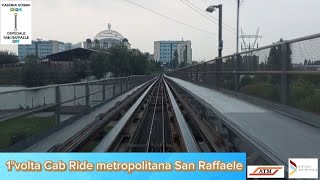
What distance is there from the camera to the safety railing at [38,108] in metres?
9.34

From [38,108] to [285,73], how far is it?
5699mm

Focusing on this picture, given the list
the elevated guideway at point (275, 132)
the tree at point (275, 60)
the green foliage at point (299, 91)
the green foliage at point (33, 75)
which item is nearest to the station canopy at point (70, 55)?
the green foliage at point (33, 75)

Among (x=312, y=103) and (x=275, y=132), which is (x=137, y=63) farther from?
(x=275, y=132)

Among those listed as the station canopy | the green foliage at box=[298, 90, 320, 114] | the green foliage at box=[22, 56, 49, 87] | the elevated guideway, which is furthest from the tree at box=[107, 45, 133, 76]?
the green foliage at box=[298, 90, 320, 114]

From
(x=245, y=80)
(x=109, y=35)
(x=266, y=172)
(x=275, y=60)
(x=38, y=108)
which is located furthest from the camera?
(x=109, y=35)

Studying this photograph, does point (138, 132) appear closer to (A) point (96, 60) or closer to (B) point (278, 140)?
(B) point (278, 140)

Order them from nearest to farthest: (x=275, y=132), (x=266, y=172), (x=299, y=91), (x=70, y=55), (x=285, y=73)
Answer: (x=266, y=172), (x=275, y=132), (x=299, y=91), (x=285, y=73), (x=70, y=55)

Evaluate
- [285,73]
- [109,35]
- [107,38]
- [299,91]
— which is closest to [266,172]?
[299,91]

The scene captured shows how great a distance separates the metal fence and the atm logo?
12.6 feet

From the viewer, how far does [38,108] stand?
11469 mm

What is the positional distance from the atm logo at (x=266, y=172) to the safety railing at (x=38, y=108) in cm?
469

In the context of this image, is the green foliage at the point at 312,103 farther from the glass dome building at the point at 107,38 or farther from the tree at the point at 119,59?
the glass dome building at the point at 107,38

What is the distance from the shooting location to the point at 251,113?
12.4 m

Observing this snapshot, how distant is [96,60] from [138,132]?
71761 millimetres
